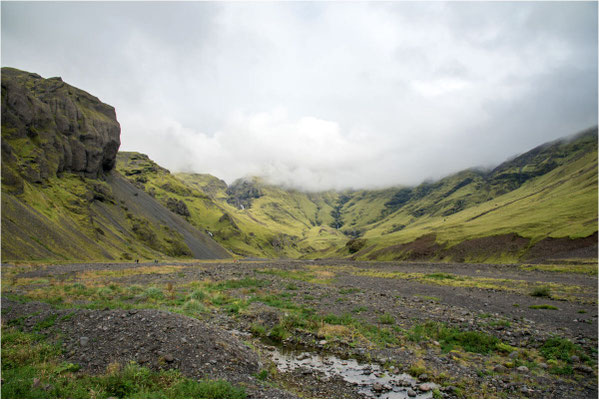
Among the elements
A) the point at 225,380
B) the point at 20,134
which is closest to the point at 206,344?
the point at 225,380

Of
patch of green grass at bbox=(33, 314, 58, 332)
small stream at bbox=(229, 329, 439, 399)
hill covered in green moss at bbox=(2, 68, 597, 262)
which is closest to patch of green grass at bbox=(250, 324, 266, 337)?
small stream at bbox=(229, 329, 439, 399)

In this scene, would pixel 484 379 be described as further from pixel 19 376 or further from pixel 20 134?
pixel 20 134

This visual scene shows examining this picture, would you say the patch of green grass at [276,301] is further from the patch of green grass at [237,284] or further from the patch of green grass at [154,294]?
the patch of green grass at [154,294]

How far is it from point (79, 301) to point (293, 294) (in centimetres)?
2144

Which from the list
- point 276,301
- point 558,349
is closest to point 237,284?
point 276,301

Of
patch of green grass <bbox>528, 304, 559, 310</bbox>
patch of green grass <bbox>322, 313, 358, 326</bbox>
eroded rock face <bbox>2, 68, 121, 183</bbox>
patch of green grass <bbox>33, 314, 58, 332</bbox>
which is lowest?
patch of green grass <bbox>528, 304, 559, 310</bbox>

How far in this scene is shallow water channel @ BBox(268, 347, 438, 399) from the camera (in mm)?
13812

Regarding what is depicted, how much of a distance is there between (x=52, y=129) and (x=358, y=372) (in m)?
126

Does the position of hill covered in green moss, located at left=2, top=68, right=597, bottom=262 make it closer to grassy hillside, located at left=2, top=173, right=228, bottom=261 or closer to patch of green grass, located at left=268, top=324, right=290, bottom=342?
grassy hillside, located at left=2, top=173, right=228, bottom=261

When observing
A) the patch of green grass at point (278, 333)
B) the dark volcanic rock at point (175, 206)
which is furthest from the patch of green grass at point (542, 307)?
the dark volcanic rock at point (175, 206)

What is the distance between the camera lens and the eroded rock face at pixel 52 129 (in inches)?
3290

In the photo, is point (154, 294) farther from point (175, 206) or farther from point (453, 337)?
point (175, 206)

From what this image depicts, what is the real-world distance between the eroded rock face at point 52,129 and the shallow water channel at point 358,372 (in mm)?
86345

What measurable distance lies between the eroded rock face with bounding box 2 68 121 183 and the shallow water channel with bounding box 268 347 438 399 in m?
86.3
